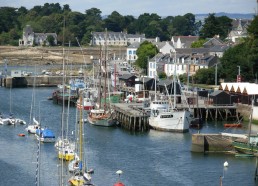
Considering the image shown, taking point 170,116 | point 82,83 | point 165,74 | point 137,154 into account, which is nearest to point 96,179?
point 137,154

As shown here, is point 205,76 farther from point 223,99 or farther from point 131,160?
point 131,160

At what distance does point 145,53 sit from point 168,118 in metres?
55.1

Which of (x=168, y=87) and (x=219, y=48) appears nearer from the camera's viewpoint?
(x=168, y=87)

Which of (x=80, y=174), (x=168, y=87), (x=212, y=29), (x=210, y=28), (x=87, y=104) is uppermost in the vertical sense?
(x=210, y=28)

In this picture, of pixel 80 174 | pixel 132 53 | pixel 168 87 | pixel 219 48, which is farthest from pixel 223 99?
pixel 132 53

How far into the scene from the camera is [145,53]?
12338 centimetres

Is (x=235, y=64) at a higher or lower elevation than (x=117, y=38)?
lower

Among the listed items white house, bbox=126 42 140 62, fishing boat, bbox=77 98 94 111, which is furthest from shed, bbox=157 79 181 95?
white house, bbox=126 42 140 62

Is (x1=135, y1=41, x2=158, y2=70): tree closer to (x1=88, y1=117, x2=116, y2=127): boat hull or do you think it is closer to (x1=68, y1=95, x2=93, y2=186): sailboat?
(x1=88, y1=117, x2=116, y2=127): boat hull

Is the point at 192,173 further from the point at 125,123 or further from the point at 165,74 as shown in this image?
the point at 165,74

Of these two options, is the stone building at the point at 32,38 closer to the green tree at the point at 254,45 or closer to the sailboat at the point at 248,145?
the green tree at the point at 254,45

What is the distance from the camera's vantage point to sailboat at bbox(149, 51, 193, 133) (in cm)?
6825

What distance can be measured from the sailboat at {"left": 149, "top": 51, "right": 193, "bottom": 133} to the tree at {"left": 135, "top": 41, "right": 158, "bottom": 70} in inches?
1978

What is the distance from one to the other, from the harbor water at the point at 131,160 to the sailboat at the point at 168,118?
716mm
